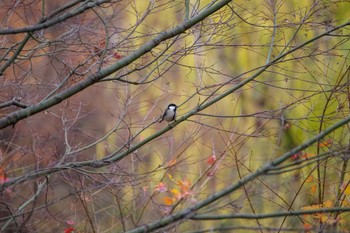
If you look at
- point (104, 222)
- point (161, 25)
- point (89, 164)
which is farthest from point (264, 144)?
point (89, 164)

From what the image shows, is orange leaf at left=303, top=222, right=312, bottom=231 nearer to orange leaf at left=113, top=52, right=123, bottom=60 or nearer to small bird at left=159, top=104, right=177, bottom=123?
small bird at left=159, top=104, right=177, bottom=123

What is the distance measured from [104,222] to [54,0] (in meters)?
2.75

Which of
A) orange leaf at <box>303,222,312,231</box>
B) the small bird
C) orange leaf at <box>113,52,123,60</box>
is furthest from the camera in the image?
the small bird

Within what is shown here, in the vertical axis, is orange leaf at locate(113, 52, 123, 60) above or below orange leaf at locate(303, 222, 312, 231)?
above

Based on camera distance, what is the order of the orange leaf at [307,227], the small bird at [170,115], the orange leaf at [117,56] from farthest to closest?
the small bird at [170,115] → the orange leaf at [117,56] → the orange leaf at [307,227]

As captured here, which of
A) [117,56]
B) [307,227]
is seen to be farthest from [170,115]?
[307,227]

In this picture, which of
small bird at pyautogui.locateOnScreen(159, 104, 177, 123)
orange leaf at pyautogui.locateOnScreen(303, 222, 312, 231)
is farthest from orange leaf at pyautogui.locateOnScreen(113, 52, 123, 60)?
orange leaf at pyautogui.locateOnScreen(303, 222, 312, 231)

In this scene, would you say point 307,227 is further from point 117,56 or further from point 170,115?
point 117,56

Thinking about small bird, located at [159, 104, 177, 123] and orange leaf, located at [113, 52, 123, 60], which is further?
small bird, located at [159, 104, 177, 123]

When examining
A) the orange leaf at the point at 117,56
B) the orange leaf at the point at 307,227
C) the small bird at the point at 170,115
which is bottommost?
the orange leaf at the point at 307,227

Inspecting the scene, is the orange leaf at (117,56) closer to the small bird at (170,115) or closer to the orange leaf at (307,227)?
the small bird at (170,115)

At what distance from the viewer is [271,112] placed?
502cm

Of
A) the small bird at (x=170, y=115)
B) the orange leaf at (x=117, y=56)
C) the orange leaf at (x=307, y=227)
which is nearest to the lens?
the orange leaf at (x=307, y=227)

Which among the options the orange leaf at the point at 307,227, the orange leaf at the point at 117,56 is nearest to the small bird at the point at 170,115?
the orange leaf at the point at 117,56
